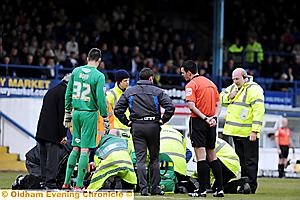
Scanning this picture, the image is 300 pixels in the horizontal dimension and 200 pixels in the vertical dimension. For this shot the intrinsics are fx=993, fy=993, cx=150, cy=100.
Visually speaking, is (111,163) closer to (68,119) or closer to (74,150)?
(74,150)

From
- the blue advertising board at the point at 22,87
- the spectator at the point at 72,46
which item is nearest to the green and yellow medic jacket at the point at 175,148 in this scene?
the blue advertising board at the point at 22,87

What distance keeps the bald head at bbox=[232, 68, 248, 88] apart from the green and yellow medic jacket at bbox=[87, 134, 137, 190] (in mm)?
2417

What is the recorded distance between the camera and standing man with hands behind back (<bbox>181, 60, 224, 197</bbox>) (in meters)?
15.2

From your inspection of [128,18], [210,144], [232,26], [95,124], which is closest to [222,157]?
[210,144]

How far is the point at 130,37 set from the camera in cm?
3075

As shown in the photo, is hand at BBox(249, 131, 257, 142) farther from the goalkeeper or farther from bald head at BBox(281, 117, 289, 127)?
bald head at BBox(281, 117, 289, 127)

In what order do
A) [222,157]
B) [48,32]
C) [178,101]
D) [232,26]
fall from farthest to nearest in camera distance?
[232,26] → [48,32] → [178,101] → [222,157]

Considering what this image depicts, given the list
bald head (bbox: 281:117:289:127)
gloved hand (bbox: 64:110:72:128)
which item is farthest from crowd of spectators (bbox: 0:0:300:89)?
gloved hand (bbox: 64:110:72:128)

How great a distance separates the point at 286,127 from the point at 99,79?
522 inches

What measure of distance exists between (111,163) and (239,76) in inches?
114

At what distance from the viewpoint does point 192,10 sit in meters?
36.0

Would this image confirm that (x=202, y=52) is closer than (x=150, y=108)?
No

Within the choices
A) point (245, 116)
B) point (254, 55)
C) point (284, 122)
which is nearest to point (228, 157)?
point (245, 116)

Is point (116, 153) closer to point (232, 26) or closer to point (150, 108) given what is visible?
point (150, 108)
